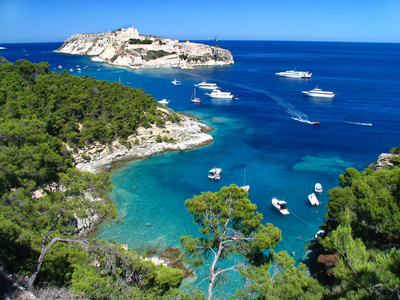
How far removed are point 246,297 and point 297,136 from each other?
1456 inches

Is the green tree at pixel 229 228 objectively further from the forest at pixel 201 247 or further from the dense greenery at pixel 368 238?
the dense greenery at pixel 368 238

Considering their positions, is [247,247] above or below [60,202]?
below

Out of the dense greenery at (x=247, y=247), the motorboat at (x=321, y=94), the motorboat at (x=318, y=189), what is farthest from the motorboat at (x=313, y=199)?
the motorboat at (x=321, y=94)

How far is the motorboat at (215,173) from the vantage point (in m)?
30.8

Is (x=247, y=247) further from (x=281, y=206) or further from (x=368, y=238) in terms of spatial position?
(x=281, y=206)

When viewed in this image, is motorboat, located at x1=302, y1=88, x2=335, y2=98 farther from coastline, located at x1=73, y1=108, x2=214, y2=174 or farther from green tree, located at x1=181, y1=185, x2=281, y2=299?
green tree, located at x1=181, y1=185, x2=281, y2=299

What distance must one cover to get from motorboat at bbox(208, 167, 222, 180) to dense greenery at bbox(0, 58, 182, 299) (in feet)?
39.0

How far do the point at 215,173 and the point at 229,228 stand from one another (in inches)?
748

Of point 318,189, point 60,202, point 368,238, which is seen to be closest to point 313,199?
point 318,189

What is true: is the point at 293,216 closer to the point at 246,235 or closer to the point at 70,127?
the point at 246,235

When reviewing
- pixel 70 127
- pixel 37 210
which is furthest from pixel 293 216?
pixel 70 127

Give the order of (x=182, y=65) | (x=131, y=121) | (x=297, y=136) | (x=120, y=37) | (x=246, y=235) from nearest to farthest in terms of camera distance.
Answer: (x=246, y=235) → (x=131, y=121) → (x=297, y=136) → (x=182, y=65) → (x=120, y=37)

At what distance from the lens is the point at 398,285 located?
271 inches

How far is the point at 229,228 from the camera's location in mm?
12391
